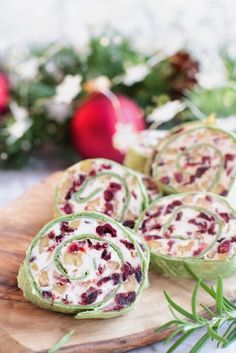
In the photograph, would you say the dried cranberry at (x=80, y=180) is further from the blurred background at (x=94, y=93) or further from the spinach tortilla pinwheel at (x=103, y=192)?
the blurred background at (x=94, y=93)

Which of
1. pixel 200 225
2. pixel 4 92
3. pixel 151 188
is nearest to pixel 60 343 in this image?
pixel 200 225

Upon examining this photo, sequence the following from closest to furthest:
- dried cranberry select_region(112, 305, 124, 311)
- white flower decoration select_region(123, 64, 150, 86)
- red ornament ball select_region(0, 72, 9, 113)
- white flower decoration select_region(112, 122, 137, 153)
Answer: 1. dried cranberry select_region(112, 305, 124, 311)
2. white flower decoration select_region(112, 122, 137, 153)
3. white flower decoration select_region(123, 64, 150, 86)
4. red ornament ball select_region(0, 72, 9, 113)

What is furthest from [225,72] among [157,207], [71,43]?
[157,207]

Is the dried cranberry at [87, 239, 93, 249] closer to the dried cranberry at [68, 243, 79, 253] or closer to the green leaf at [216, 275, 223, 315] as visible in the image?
the dried cranberry at [68, 243, 79, 253]

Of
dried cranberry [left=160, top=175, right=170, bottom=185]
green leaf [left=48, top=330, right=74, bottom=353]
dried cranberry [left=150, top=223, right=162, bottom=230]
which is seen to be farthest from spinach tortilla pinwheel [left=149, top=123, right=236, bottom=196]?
green leaf [left=48, top=330, right=74, bottom=353]

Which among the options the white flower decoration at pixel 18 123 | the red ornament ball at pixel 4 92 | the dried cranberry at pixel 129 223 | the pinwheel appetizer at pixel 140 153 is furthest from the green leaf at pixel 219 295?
the red ornament ball at pixel 4 92

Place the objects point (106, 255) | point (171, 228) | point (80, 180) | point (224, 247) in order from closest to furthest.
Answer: point (106, 255), point (224, 247), point (171, 228), point (80, 180)

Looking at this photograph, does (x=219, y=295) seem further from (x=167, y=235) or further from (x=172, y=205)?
(x=172, y=205)
